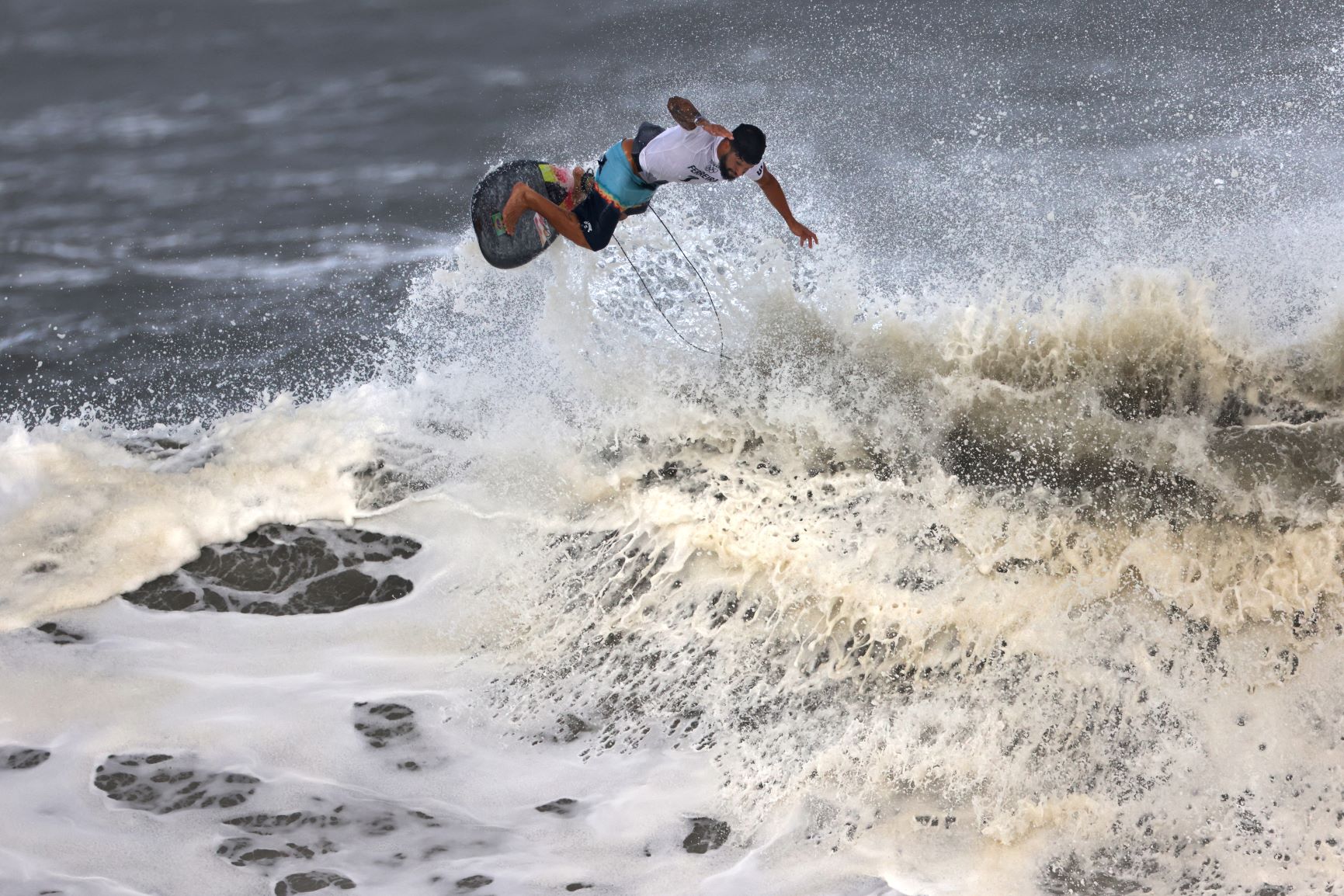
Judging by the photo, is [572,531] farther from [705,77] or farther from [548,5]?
[548,5]

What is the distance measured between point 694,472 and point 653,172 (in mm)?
1488

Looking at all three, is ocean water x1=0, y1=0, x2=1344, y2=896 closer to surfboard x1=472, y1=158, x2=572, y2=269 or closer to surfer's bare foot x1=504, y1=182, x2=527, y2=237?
surfboard x1=472, y1=158, x2=572, y2=269

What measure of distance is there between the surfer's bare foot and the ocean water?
938mm

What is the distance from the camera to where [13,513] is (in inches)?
195

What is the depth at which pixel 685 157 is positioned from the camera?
13.4 feet

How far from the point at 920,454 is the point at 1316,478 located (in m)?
1.68

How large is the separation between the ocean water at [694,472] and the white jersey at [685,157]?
112 cm

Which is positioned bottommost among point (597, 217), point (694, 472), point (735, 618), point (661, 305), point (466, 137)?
point (735, 618)

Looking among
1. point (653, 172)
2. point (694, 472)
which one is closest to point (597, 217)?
point (653, 172)

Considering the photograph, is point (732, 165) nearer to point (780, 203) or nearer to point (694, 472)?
point (780, 203)

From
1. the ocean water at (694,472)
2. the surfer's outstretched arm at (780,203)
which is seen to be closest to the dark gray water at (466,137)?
the ocean water at (694,472)

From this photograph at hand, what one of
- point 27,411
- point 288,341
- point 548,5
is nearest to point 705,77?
point 548,5

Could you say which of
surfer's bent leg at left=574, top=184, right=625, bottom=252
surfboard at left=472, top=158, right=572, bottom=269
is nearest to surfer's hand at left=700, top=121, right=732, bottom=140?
surfer's bent leg at left=574, top=184, right=625, bottom=252

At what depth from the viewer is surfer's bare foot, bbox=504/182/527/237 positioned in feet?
13.4
